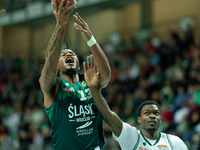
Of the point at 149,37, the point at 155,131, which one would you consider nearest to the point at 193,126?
the point at 155,131

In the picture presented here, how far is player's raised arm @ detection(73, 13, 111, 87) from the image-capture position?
455 centimetres

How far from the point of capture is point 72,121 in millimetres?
4629

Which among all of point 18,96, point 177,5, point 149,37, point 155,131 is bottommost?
point 18,96

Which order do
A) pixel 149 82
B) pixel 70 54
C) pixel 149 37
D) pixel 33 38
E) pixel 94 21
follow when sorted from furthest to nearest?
pixel 33 38
pixel 94 21
pixel 149 37
pixel 149 82
pixel 70 54

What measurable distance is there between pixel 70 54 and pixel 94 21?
14.8 metres

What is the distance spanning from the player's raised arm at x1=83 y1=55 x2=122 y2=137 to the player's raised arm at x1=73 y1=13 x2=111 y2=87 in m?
0.11

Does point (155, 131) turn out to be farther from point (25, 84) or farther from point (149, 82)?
point (25, 84)

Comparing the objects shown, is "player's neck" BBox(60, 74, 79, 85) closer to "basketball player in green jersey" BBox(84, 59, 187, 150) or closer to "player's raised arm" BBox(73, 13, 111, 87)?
"basketball player in green jersey" BBox(84, 59, 187, 150)

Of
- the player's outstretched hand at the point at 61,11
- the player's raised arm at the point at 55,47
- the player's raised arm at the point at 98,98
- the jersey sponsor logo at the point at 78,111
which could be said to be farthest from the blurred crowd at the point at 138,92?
the player's outstretched hand at the point at 61,11

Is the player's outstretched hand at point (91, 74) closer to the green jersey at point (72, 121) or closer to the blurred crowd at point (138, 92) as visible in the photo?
the green jersey at point (72, 121)

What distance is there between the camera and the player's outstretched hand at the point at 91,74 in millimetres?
4754

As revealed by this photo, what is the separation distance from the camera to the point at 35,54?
19.9m

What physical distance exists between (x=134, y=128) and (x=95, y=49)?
1413mm

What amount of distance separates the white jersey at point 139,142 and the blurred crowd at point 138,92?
3.48m
